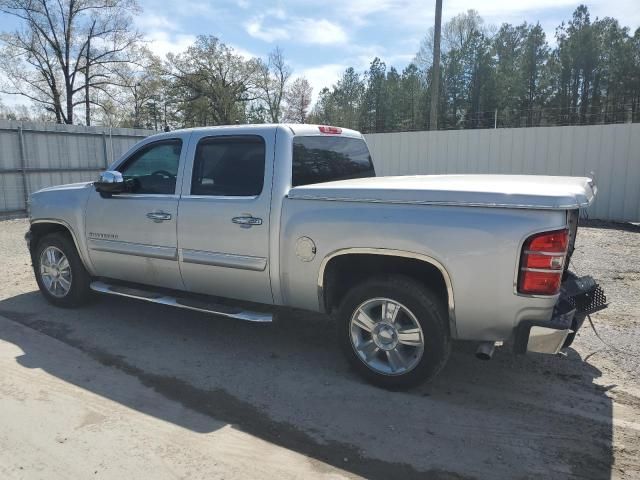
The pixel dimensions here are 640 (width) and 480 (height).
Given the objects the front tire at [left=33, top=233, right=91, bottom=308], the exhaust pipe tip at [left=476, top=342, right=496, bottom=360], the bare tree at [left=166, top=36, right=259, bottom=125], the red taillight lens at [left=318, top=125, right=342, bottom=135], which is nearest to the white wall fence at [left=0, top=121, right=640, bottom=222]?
the red taillight lens at [left=318, top=125, right=342, bottom=135]

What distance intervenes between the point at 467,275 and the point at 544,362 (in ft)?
5.41

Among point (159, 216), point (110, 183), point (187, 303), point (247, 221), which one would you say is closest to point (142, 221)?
point (159, 216)

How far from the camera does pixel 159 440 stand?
315 cm

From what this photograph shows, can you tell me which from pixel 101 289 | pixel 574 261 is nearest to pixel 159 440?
pixel 101 289

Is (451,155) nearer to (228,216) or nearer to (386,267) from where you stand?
(228,216)

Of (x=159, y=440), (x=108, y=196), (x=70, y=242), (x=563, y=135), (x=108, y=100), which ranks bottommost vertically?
(x=159, y=440)

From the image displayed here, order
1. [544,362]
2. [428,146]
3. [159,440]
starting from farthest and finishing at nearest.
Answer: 1. [428,146]
2. [544,362]
3. [159,440]

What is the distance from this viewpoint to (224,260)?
4.36 meters

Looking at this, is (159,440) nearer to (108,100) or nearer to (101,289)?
(101,289)

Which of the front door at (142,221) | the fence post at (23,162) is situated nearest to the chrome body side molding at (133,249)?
the front door at (142,221)

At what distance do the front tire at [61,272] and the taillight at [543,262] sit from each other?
460 centimetres

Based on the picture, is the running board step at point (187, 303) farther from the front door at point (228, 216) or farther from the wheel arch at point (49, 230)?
the wheel arch at point (49, 230)

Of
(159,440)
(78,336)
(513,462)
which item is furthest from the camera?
(78,336)

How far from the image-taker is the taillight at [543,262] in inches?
118
